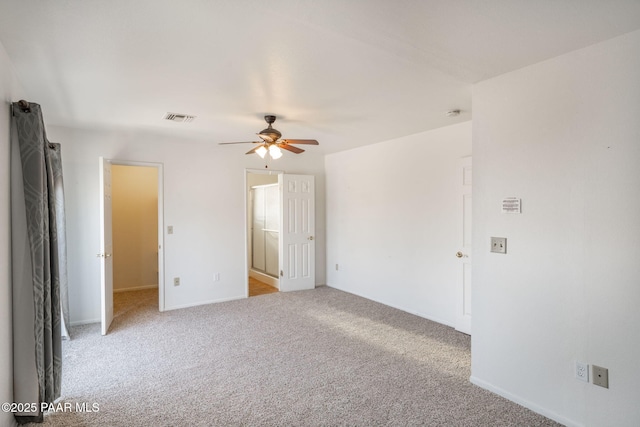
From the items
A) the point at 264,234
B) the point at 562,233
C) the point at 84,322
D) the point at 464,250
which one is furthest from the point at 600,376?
the point at 264,234

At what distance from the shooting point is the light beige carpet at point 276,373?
94.0 inches

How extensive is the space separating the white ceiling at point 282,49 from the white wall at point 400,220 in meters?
1.06

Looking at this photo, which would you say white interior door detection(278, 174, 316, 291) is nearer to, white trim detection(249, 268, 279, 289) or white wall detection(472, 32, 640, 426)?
white trim detection(249, 268, 279, 289)

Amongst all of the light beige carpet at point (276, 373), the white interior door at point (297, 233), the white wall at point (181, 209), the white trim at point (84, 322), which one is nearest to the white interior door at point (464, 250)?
the light beige carpet at point (276, 373)

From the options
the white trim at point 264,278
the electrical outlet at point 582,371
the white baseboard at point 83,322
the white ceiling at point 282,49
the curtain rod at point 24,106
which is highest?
the white ceiling at point 282,49

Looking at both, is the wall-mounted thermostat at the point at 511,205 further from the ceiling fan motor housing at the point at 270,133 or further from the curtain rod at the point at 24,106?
the curtain rod at the point at 24,106

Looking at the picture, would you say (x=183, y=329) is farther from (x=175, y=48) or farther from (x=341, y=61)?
(x=341, y=61)

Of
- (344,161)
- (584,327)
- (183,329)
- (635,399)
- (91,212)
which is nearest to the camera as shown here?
(635,399)

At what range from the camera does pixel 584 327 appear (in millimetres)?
2197

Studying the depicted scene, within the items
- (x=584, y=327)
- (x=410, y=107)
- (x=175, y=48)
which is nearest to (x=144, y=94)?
(x=175, y=48)

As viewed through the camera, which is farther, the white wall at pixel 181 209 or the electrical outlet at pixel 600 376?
the white wall at pixel 181 209

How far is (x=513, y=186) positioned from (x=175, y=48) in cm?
252

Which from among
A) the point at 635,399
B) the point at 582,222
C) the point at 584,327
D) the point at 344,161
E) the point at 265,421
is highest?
the point at 344,161

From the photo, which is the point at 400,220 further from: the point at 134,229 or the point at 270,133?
the point at 134,229
